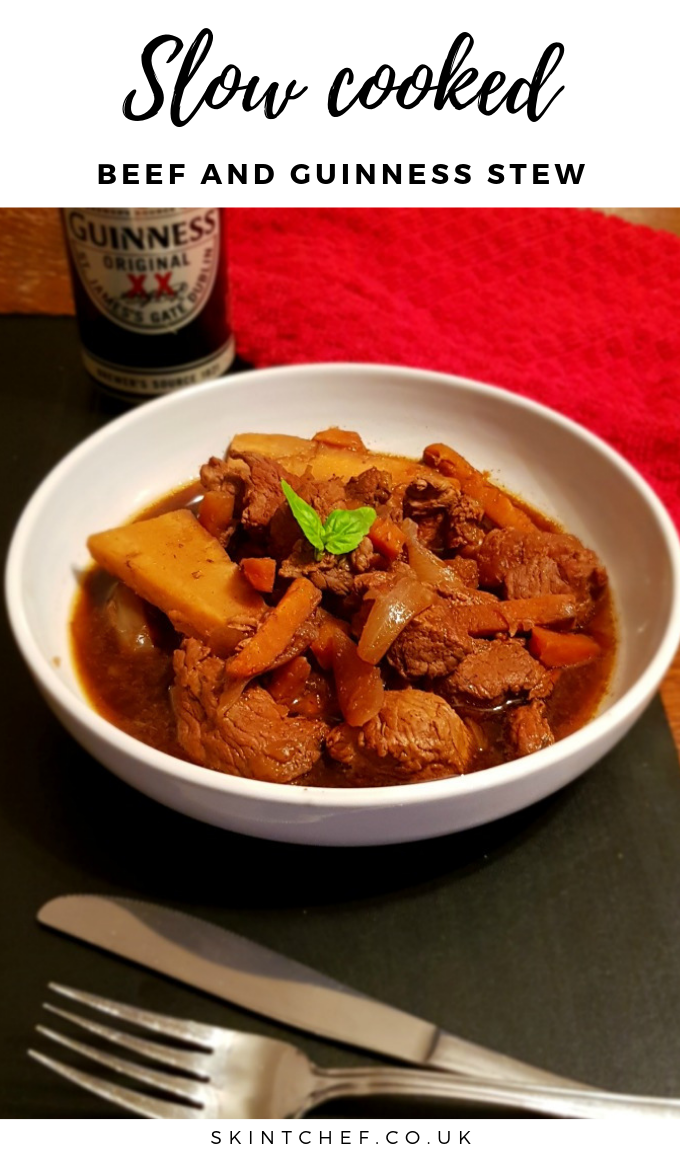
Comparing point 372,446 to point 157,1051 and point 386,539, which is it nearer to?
point 386,539

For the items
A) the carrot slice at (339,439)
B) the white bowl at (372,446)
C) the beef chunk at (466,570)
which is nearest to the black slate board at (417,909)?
the white bowl at (372,446)

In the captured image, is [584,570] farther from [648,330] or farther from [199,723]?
[648,330]

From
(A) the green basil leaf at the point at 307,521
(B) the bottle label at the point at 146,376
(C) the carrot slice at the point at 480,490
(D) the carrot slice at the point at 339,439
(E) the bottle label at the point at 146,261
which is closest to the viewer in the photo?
(A) the green basil leaf at the point at 307,521

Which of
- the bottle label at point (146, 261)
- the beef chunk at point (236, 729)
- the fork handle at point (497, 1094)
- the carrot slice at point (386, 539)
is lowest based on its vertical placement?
the fork handle at point (497, 1094)

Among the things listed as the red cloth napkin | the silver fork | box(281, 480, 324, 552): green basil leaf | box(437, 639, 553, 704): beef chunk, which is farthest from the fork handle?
the red cloth napkin

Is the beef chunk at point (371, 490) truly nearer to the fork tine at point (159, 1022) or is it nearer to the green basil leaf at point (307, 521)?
the green basil leaf at point (307, 521)

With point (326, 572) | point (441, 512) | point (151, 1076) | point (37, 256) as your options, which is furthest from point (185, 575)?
point (37, 256)

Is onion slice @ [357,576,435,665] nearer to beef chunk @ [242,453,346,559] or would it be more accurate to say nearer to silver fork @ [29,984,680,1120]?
beef chunk @ [242,453,346,559]
